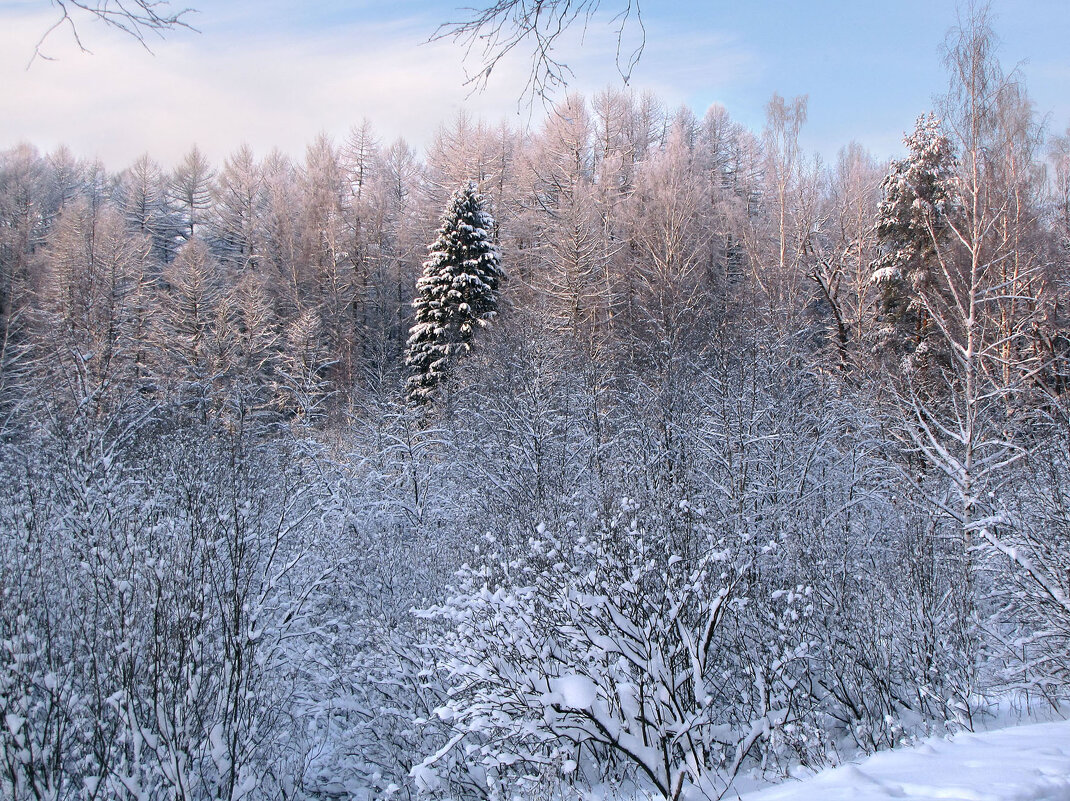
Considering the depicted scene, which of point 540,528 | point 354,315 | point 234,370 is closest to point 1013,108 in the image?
point 540,528

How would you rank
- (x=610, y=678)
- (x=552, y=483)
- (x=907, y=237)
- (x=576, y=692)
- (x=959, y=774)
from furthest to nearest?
(x=907, y=237) → (x=552, y=483) → (x=610, y=678) → (x=576, y=692) → (x=959, y=774)

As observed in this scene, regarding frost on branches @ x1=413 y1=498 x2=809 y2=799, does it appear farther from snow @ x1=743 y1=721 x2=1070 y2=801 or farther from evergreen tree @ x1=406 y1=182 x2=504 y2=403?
evergreen tree @ x1=406 y1=182 x2=504 y2=403

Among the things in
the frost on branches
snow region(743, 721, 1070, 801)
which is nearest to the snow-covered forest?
the frost on branches

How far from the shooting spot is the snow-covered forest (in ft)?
19.9

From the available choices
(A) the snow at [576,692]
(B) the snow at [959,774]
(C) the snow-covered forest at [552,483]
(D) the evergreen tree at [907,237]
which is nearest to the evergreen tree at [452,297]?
(C) the snow-covered forest at [552,483]

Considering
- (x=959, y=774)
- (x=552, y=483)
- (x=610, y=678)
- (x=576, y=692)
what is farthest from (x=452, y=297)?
(x=959, y=774)

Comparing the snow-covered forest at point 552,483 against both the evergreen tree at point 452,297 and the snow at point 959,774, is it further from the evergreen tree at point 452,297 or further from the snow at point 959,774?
the snow at point 959,774

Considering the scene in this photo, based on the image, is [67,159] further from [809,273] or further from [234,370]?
[809,273]

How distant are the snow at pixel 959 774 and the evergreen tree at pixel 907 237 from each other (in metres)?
20.5

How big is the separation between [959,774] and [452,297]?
21.7m

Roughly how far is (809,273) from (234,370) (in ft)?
72.2

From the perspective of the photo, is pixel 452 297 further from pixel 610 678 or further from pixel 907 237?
pixel 610 678

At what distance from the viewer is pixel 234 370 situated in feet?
78.5

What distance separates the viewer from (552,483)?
16250 millimetres
